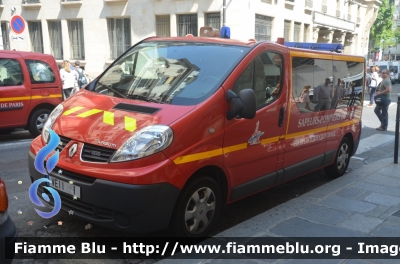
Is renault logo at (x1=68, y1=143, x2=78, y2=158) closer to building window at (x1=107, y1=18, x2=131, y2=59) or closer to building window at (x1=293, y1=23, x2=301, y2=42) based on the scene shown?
building window at (x1=107, y1=18, x2=131, y2=59)

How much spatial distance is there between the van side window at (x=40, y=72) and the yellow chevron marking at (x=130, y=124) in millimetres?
6112

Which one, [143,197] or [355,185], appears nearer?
[143,197]

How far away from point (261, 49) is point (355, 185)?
278 centimetres

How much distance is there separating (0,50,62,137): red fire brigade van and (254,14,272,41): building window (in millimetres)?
13587

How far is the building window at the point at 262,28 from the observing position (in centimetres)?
2111

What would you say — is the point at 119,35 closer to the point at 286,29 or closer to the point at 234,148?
the point at 286,29

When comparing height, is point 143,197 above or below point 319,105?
below

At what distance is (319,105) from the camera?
5.58m

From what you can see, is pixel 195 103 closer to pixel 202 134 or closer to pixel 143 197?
pixel 202 134

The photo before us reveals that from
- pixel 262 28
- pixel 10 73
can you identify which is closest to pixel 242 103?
pixel 10 73

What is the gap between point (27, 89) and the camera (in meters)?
8.69

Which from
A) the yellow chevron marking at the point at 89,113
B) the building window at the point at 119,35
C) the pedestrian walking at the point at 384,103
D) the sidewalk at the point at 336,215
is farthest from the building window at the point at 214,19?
the yellow chevron marking at the point at 89,113

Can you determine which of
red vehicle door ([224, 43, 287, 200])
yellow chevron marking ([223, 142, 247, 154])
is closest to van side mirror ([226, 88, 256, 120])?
red vehicle door ([224, 43, 287, 200])

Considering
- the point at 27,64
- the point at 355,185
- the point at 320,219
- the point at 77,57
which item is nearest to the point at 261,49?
the point at 320,219
